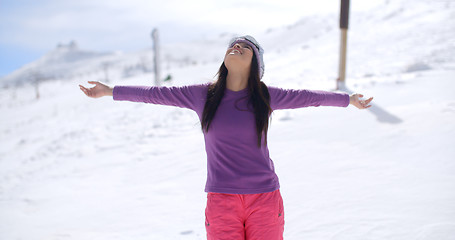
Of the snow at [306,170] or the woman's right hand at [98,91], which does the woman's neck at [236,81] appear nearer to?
the snow at [306,170]

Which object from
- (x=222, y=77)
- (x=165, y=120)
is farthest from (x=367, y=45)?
(x=222, y=77)

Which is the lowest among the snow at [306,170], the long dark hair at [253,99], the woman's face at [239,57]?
the snow at [306,170]

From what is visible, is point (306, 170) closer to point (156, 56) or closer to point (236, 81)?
point (236, 81)

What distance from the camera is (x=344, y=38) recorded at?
6.90m

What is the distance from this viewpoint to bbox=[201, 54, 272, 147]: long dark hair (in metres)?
1.72

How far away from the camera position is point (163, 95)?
1.85m

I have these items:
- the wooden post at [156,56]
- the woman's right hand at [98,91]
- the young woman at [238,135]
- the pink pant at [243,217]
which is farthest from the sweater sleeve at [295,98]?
the wooden post at [156,56]

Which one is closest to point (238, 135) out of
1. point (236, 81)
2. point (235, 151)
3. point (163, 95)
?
point (235, 151)

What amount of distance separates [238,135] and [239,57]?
0.41 metres

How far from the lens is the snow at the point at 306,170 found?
2871 mm

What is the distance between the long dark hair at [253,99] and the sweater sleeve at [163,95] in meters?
0.08

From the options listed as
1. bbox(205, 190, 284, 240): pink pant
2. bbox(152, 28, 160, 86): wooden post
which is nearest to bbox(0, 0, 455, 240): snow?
bbox(205, 190, 284, 240): pink pant

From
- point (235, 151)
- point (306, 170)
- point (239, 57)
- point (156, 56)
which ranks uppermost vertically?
point (156, 56)

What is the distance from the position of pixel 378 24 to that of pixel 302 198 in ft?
35.1
